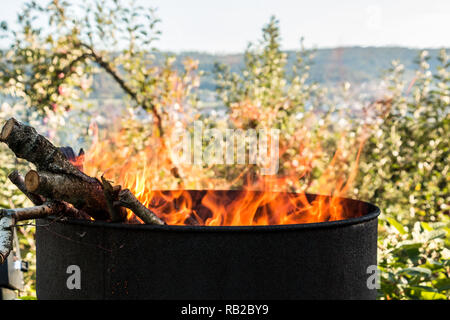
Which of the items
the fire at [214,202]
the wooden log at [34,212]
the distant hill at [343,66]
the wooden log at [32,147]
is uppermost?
the distant hill at [343,66]

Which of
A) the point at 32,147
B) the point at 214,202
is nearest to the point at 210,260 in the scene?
the point at 32,147

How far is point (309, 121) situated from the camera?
468 centimetres

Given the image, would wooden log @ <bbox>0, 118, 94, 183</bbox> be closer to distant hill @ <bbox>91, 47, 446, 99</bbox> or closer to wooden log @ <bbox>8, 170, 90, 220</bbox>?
wooden log @ <bbox>8, 170, 90, 220</bbox>

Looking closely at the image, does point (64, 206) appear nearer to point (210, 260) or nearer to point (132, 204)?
point (132, 204)

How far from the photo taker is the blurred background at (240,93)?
4031 mm

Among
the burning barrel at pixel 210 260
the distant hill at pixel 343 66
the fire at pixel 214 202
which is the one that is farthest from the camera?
the distant hill at pixel 343 66

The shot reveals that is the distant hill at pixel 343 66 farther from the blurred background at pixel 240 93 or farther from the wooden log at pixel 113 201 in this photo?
the wooden log at pixel 113 201

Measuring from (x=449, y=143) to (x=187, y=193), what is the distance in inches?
103

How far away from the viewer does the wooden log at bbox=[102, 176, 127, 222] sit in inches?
63.8

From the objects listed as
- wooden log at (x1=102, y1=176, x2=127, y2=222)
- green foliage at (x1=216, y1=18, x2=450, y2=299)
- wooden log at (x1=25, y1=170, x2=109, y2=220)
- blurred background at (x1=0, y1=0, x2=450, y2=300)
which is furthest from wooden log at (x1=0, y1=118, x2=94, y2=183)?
green foliage at (x1=216, y1=18, x2=450, y2=299)

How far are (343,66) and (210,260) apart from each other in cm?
330

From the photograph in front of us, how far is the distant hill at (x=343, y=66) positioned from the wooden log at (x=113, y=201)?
2.85m

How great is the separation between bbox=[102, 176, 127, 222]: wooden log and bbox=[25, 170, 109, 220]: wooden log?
9cm

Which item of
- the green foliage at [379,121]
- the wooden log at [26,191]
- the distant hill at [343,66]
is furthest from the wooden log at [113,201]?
the distant hill at [343,66]
